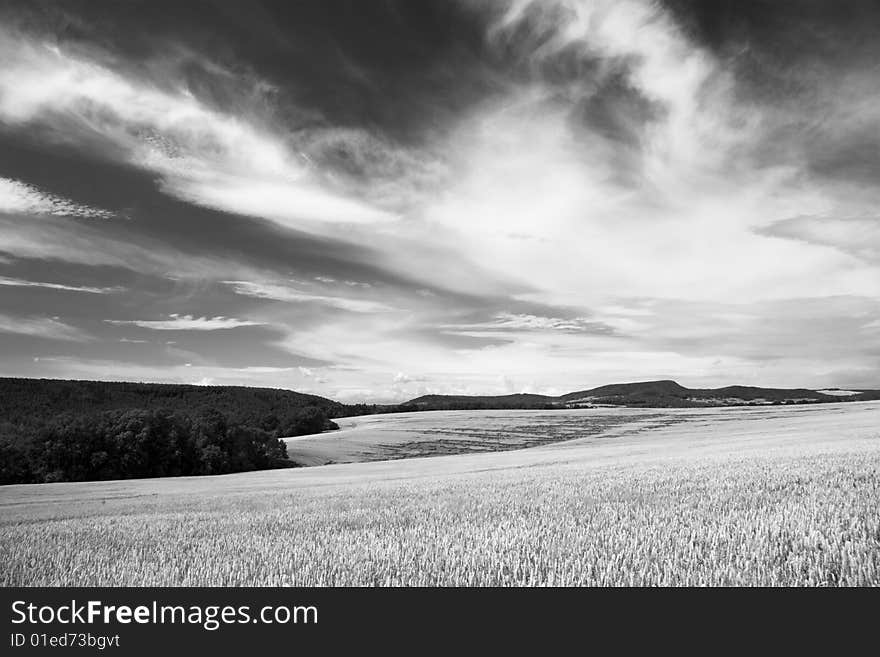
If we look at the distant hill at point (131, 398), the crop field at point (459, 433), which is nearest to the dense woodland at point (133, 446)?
the crop field at point (459, 433)

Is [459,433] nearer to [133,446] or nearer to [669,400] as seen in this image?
[133,446]

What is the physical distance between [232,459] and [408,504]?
67123mm

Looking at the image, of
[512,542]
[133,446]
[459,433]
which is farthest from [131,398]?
[512,542]

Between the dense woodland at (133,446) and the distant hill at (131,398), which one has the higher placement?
the distant hill at (131,398)

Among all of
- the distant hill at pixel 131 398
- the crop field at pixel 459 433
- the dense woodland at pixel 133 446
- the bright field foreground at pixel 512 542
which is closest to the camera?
the bright field foreground at pixel 512 542

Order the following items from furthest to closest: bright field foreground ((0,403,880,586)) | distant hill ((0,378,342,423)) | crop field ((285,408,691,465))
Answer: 1. distant hill ((0,378,342,423))
2. crop field ((285,408,691,465))
3. bright field foreground ((0,403,880,586))

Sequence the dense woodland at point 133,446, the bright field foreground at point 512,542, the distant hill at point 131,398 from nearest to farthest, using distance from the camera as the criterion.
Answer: the bright field foreground at point 512,542 → the dense woodland at point 133,446 → the distant hill at point 131,398

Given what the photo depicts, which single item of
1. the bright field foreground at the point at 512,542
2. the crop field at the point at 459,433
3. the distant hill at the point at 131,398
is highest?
the distant hill at the point at 131,398

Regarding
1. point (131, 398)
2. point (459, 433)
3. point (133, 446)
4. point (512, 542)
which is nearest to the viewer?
point (512, 542)

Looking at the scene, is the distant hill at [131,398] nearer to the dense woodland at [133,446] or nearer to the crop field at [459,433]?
the dense woodland at [133,446]

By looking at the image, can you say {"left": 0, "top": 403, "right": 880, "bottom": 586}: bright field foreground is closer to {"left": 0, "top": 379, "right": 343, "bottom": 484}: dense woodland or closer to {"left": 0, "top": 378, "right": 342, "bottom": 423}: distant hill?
{"left": 0, "top": 379, "right": 343, "bottom": 484}: dense woodland

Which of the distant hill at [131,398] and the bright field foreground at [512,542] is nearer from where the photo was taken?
the bright field foreground at [512,542]

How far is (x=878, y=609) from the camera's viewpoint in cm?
441

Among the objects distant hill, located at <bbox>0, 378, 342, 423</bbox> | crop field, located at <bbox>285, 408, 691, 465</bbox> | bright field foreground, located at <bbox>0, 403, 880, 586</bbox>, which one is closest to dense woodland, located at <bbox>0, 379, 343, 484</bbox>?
crop field, located at <bbox>285, 408, 691, 465</bbox>
